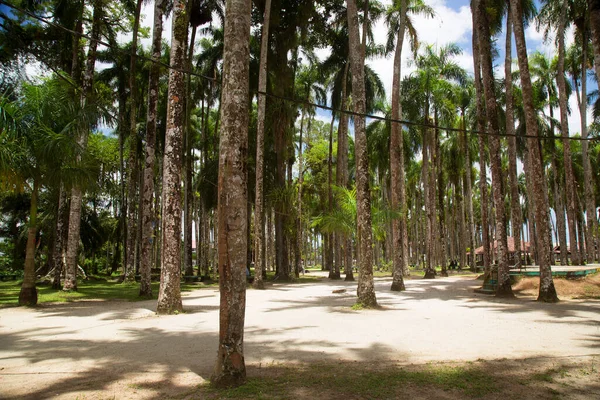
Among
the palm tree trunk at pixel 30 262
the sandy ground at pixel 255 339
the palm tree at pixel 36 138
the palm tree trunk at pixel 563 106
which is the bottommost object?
the sandy ground at pixel 255 339

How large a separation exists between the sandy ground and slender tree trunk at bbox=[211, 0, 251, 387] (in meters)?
0.62

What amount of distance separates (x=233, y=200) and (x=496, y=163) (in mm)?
12401

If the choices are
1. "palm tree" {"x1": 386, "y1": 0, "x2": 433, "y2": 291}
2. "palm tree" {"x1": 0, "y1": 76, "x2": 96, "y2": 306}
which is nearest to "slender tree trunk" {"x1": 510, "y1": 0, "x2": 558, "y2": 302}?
"palm tree" {"x1": 386, "y1": 0, "x2": 433, "y2": 291}

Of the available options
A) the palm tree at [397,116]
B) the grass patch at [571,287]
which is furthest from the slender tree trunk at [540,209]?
the palm tree at [397,116]

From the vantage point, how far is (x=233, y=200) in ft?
17.4

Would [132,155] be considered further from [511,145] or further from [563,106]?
[563,106]

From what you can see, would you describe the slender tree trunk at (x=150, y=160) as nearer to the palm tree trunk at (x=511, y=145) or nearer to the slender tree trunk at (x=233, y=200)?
the slender tree trunk at (x=233, y=200)

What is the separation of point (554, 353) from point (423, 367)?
2.31m

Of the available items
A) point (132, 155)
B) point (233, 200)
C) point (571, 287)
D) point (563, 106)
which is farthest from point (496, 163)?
point (132, 155)

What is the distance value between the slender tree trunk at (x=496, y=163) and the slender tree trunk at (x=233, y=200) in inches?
448

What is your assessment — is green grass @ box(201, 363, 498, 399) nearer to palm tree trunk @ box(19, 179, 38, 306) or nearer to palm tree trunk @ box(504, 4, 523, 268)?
palm tree trunk @ box(19, 179, 38, 306)

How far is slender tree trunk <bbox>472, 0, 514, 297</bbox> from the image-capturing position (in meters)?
14.6

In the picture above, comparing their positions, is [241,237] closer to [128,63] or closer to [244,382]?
[244,382]

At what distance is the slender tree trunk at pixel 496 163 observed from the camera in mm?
14555
